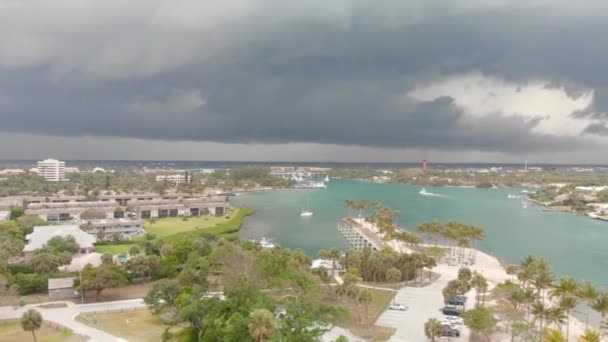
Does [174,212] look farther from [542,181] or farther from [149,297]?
[542,181]

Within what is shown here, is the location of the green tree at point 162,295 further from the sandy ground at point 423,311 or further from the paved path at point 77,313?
the sandy ground at point 423,311

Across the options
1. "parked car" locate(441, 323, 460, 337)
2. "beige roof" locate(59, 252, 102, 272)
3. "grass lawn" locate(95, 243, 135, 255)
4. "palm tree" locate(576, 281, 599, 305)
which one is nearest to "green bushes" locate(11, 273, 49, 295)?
"beige roof" locate(59, 252, 102, 272)

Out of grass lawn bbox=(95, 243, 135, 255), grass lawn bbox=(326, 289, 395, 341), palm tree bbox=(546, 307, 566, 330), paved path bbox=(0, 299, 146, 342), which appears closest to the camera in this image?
palm tree bbox=(546, 307, 566, 330)

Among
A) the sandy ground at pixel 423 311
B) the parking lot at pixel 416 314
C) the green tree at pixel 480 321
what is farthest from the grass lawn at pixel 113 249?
the green tree at pixel 480 321

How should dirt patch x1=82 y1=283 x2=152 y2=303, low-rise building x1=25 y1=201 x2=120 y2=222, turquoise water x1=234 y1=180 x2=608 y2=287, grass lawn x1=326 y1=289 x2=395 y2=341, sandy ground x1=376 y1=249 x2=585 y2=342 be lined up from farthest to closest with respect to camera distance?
1. low-rise building x1=25 y1=201 x2=120 y2=222
2. turquoise water x1=234 y1=180 x2=608 y2=287
3. dirt patch x1=82 y1=283 x2=152 y2=303
4. sandy ground x1=376 y1=249 x2=585 y2=342
5. grass lawn x1=326 y1=289 x2=395 y2=341

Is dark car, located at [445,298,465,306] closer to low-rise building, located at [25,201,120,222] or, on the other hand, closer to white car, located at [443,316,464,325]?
white car, located at [443,316,464,325]

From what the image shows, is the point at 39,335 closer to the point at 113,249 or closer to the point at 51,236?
the point at 51,236

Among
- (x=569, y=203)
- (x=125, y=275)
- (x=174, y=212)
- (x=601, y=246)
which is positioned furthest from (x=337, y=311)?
(x=569, y=203)
